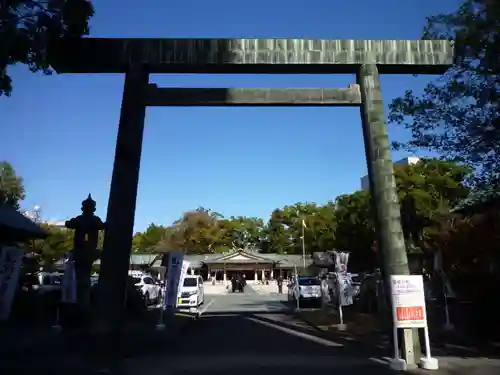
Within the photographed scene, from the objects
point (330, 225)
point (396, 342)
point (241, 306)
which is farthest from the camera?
point (330, 225)

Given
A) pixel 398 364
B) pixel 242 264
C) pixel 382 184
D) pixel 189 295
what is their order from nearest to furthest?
pixel 398 364, pixel 382 184, pixel 189 295, pixel 242 264

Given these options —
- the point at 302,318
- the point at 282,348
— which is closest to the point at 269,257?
the point at 302,318

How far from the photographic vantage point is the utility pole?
32.9 ft

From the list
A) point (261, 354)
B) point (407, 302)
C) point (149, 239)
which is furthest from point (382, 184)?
point (149, 239)

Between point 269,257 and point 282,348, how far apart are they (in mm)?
58332

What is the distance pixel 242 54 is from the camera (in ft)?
36.3

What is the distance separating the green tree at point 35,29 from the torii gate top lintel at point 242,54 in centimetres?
32

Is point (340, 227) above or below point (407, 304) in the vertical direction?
above

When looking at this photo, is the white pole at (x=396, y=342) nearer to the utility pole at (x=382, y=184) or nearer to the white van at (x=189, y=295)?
the utility pole at (x=382, y=184)

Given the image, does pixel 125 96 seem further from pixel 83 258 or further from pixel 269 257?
pixel 269 257

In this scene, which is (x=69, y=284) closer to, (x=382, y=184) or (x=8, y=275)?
(x=8, y=275)

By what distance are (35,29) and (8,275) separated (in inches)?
232

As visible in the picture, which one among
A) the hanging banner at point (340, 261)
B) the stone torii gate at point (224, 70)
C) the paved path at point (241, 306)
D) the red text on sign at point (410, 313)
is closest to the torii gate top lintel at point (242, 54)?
the stone torii gate at point (224, 70)

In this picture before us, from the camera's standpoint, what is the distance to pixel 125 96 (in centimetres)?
1107
